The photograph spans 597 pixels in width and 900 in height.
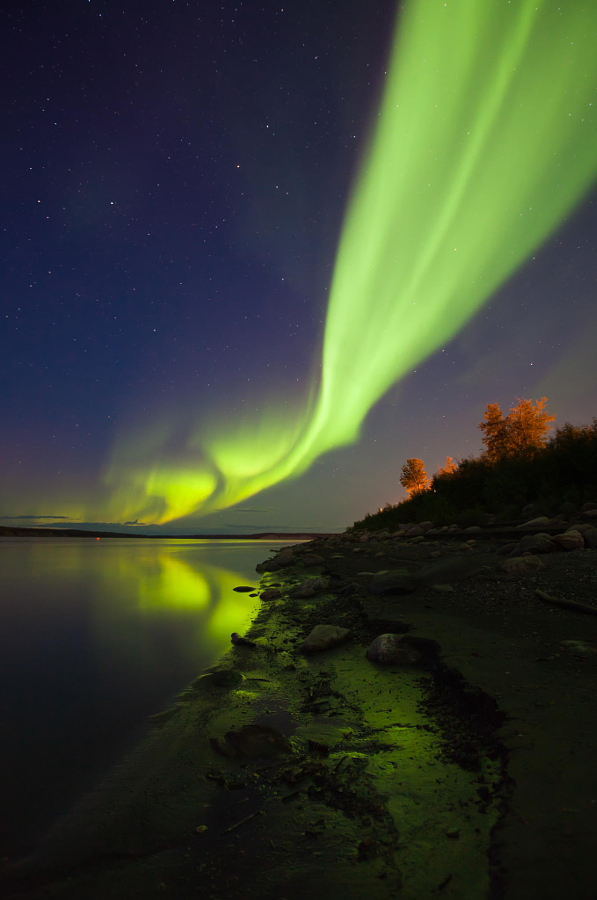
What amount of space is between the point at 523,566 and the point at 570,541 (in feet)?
5.47

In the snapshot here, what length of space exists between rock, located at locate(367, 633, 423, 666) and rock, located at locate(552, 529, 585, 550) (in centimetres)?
446

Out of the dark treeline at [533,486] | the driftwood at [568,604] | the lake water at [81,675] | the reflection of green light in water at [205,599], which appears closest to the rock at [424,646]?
the driftwood at [568,604]

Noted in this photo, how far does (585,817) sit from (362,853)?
92 cm

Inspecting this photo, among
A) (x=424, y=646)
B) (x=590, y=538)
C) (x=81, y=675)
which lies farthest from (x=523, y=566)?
(x=81, y=675)

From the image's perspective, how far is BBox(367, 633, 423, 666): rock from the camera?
13.2 feet

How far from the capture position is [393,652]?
4.08 meters

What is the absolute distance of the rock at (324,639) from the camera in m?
4.80

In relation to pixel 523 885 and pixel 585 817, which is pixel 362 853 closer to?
pixel 523 885

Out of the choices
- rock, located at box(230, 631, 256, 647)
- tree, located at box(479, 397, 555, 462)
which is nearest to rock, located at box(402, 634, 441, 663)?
rock, located at box(230, 631, 256, 647)

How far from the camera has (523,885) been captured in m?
1.35

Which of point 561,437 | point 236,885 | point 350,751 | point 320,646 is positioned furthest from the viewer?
point 561,437

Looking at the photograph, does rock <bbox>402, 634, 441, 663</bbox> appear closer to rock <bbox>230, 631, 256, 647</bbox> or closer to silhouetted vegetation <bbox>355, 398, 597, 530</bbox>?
rock <bbox>230, 631, 256, 647</bbox>

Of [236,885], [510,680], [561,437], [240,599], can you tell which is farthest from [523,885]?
[561,437]

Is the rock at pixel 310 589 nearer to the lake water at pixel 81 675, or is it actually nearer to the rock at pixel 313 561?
the lake water at pixel 81 675
